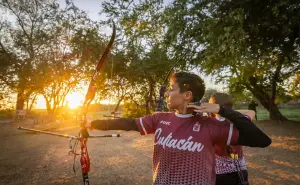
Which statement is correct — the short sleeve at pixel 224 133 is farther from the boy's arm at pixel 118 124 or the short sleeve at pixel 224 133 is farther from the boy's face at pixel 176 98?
the boy's arm at pixel 118 124

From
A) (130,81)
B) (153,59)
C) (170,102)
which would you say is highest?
(153,59)

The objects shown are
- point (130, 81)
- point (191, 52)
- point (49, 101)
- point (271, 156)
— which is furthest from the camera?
point (49, 101)

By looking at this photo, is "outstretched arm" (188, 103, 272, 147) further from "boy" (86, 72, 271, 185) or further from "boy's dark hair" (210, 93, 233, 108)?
"boy's dark hair" (210, 93, 233, 108)

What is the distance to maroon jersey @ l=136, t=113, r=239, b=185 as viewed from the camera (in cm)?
218

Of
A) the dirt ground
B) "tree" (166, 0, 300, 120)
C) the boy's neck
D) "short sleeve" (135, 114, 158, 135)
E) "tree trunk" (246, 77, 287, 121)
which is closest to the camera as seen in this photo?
the boy's neck

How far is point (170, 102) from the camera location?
2488mm

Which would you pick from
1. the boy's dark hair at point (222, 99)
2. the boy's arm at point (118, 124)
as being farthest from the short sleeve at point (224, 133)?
the boy's dark hair at point (222, 99)

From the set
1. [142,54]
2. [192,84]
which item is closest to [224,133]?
[192,84]

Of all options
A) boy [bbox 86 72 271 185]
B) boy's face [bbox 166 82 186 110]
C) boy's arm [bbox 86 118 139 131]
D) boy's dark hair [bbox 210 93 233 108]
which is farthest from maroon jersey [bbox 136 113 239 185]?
boy's dark hair [bbox 210 93 233 108]

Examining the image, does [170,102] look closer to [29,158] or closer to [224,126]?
[224,126]

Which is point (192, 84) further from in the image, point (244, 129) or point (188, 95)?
point (244, 129)

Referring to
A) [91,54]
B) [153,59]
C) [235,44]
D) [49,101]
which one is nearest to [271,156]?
[235,44]

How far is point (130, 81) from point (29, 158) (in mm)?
15605

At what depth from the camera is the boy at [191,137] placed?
213 centimetres
